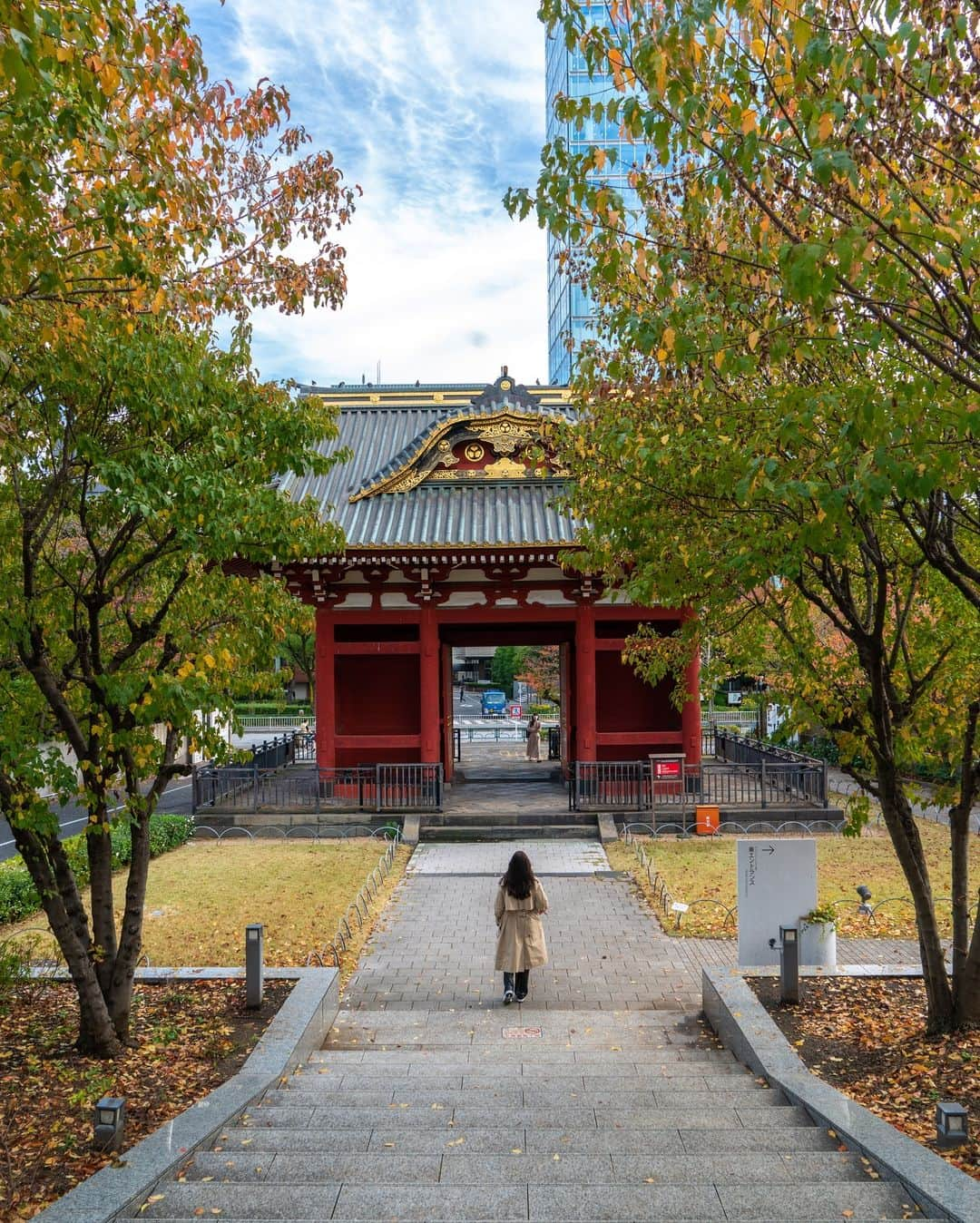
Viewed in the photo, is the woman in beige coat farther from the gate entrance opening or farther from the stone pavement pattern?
the gate entrance opening

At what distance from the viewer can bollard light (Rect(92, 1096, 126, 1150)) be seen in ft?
15.9

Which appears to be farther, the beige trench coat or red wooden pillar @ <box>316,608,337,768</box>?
red wooden pillar @ <box>316,608,337,768</box>

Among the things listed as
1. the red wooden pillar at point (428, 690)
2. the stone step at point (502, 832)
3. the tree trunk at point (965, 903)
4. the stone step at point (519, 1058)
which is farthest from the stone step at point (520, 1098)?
the red wooden pillar at point (428, 690)

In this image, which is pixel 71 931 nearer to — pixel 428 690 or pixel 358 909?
pixel 358 909

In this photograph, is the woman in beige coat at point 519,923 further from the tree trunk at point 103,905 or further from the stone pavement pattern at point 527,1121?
the tree trunk at point 103,905

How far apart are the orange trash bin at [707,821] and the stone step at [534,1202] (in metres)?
12.0

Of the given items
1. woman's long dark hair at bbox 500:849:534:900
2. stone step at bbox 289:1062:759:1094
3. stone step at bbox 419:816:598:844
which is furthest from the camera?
stone step at bbox 419:816:598:844

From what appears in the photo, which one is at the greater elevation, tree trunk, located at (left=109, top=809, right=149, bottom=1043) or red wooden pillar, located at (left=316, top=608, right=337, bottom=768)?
red wooden pillar, located at (left=316, top=608, right=337, bottom=768)

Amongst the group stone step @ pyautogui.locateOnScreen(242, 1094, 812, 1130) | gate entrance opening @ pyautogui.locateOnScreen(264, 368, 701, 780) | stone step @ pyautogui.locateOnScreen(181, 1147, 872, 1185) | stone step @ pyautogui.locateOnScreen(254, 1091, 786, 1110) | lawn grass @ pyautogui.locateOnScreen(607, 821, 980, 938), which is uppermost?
gate entrance opening @ pyautogui.locateOnScreen(264, 368, 701, 780)

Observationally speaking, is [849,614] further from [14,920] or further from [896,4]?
[14,920]

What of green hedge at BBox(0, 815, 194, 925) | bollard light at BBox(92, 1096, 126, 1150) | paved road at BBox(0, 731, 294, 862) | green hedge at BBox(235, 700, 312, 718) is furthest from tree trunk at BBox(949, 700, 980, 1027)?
green hedge at BBox(235, 700, 312, 718)

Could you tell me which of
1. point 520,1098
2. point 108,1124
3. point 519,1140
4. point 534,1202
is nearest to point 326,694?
point 520,1098

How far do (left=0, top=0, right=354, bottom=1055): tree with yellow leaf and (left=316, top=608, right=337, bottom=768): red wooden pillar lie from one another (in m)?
10.4

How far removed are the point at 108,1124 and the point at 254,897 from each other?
25.9 ft
